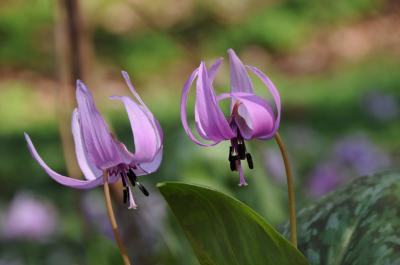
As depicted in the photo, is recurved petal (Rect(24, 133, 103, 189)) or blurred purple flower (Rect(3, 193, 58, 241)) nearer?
recurved petal (Rect(24, 133, 103, 189))

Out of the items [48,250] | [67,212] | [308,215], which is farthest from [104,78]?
[308,215]

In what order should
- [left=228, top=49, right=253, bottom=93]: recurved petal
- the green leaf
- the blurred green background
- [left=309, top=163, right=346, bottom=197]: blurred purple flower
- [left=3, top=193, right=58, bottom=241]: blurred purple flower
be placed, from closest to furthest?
1. the green leaf
2. [left=228, top=49, right=253, bottom=93]: recurved petal
3. the blurred green background
4. [left=309, top=163, right=346, bottom=197]: blurred purple flower
5. [left=3, top=193, right=58, bottom=241]: blurred purple flower

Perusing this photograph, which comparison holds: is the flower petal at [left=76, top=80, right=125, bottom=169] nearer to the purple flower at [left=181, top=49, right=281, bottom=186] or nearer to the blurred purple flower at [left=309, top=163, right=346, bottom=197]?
the purple flower at [left=181, top=49, right=281, bottom=186]

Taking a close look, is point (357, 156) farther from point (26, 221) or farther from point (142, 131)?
point (142, 131)

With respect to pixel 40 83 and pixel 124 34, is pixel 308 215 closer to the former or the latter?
pixel 40 83

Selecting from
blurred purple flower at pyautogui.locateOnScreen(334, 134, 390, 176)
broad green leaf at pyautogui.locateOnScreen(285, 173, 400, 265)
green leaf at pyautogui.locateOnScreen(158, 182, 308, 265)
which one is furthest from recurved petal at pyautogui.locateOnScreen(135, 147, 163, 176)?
blurred purple flower at pyautogui.locateOnScreen(334, 134, 390, 176)

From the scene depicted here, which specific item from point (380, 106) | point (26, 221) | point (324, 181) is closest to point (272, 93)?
point (324, 181)

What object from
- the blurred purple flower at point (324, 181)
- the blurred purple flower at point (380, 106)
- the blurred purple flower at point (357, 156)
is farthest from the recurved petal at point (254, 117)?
the blurred purple flower at point (380, 106)

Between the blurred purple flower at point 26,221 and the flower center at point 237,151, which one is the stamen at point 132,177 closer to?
the flower center at point 237,151
